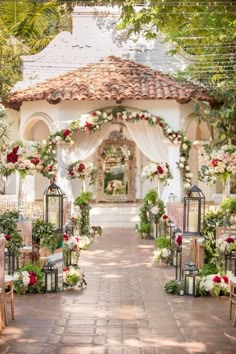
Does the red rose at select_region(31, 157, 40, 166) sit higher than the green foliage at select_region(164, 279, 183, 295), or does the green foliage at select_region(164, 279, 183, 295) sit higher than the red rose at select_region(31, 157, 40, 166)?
the red rose at select_region(31, 157, 40, 166)

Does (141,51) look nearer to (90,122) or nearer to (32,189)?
(90,122)

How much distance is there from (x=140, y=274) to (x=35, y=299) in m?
2.56

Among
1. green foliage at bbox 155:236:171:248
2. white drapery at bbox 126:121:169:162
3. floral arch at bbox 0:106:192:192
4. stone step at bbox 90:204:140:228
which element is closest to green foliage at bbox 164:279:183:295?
green foliage at bbox 155:236:171:248

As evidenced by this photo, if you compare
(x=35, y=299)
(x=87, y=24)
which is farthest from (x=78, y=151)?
(x=35, y=299)

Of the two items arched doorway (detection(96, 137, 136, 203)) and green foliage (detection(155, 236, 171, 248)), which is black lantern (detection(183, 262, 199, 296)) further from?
arched doorway (detection(96, 137, 136, 203))

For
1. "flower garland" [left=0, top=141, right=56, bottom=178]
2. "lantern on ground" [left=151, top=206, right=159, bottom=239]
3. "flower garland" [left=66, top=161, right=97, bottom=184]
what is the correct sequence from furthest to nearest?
"flower garland" [left=66, top=161, right=97, bottom=184] → "lantern on ground" [left=151, top=206, right=159, bottom=239] → "flower garland" [left=0, top=141, right=56, bottom=178]

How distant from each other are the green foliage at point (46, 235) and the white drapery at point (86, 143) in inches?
311

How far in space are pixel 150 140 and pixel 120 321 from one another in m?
10.6

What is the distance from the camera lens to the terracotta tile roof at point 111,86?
16.9m

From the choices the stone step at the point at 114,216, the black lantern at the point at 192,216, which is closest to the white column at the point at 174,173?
the stone step at the point at 114,216

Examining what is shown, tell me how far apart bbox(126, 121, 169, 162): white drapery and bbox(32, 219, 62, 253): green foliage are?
8.05 meters

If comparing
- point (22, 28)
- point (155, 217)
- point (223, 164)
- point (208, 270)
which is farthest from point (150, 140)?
point (208, 270)

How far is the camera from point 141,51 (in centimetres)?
1875

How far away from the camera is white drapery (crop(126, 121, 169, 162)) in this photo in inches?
698
